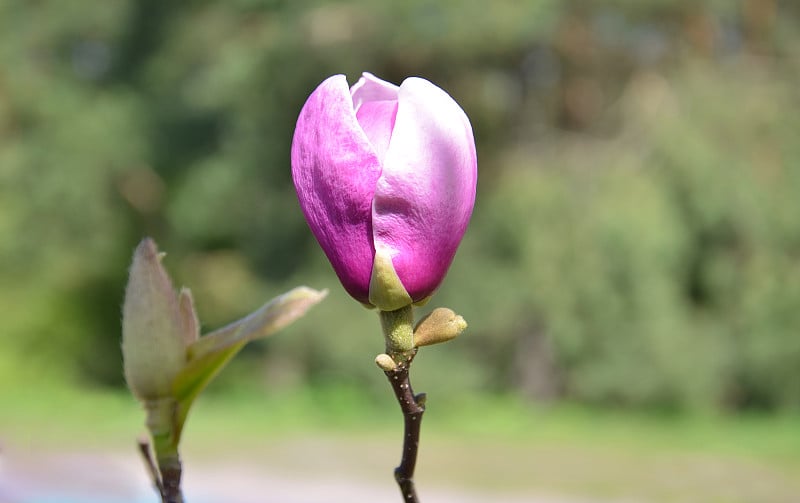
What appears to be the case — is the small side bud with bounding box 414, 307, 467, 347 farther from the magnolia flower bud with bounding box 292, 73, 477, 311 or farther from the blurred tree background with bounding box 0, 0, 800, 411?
the blurred tree background with bounding box 0, 0, 800, 411

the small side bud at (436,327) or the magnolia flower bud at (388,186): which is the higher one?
the magnolia flower bud at (388,186)

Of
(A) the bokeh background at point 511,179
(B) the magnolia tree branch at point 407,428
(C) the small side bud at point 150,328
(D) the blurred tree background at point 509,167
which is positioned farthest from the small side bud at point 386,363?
(D) the blurred tree background at point 509,167

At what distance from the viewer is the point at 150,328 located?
0.52 metres

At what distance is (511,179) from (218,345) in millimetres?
8285

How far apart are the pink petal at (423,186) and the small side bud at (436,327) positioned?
0.07ft

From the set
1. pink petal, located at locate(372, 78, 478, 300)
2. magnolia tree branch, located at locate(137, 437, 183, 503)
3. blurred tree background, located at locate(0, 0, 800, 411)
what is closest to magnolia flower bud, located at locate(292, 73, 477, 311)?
pink petal, located at locate(372, 78, 478, 300)

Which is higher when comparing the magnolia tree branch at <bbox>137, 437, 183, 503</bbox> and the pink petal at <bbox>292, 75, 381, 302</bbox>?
the pink petal at <bbox>292, 75, 381, 302</bbox>

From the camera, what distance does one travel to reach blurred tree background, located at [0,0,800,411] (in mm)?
8102

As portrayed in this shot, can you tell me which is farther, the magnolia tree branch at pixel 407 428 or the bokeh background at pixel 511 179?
the bokeh background at pixel 511 179

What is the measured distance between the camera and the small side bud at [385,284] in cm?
48

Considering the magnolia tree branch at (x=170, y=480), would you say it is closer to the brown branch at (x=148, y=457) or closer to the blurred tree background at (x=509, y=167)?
the brown branch at (x=148, y=457)

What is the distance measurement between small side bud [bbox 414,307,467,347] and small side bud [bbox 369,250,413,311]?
2cm

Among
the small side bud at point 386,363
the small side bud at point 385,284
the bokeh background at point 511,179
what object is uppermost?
the bokeh background at point 511,179

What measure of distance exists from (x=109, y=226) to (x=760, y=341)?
6682 mm
